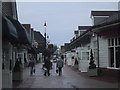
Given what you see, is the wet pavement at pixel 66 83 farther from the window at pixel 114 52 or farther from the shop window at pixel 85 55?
the shop window at pixel 85 55

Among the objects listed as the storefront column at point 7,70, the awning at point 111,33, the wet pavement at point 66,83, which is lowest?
the wet pavement at point 66,83

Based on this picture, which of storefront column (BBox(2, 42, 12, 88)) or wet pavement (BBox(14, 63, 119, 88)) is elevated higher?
storefront column (BBox(2, 42, 12, 88))

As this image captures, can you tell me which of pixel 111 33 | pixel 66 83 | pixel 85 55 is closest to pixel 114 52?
pixel 111 33

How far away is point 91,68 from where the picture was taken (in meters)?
22.9

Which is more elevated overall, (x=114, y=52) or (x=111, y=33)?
(x=111, y=33)

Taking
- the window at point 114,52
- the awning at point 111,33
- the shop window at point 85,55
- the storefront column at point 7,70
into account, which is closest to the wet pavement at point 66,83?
the storefront column at point 7,70

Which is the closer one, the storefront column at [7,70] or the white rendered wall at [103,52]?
the storefront column at [7,70]

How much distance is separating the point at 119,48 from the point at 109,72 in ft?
6.46

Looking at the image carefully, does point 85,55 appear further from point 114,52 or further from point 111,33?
point 111,33

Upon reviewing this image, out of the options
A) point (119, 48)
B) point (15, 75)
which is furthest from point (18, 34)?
point (119, 48)

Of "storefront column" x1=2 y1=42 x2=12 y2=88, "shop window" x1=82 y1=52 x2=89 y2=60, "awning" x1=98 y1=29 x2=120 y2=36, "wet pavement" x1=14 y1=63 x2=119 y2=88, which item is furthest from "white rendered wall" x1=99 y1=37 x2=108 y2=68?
"storefront column" x1=2 y1=42 x2=12 y2=88

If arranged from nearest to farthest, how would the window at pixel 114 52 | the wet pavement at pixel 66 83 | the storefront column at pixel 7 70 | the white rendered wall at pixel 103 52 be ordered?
1. the storefront column at pixel 7 70
2. the wet pavement at pixel 66 83
3. the window at pixel 114 52
4. the white rendered wall at pixel 103 52

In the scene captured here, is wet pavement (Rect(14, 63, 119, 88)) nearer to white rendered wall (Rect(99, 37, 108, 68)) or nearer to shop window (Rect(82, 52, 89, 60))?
white rendered wall (Rect(99, 37, 108, 68))

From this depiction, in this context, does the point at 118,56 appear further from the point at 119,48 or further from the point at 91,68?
the point at 91,68
